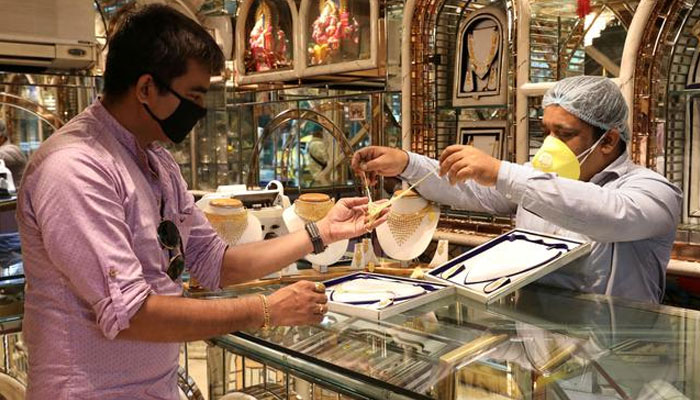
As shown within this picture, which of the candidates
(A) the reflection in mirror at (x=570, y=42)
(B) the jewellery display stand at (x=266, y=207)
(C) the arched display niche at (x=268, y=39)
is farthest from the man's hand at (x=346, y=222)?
(C) the arched display niche at (x=268, y=39)

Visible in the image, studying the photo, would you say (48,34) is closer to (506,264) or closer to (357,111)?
(357,111)

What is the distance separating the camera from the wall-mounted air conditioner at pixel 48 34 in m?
4.75

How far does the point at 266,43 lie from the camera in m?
5.03

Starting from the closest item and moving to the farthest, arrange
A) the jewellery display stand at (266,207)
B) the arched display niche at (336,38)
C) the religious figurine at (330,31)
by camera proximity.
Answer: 1. the jewellery display stand at (266,207)
2. the arched display niche at (336,38)
3. the religious figurine at (330,31)

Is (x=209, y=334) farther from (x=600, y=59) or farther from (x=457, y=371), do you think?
(x=600, y=59)

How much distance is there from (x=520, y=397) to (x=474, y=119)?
2.68m

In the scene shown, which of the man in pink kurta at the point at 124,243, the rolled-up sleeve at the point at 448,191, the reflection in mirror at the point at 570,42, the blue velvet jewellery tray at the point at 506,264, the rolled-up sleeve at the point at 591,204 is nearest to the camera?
the man in pink kurta at the point at 124,243

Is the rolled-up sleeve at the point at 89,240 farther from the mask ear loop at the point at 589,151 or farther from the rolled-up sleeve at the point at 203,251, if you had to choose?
the mask ear loop at the point at 589,151

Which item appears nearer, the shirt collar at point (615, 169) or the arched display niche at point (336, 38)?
the shirt collar at point (615, 169)

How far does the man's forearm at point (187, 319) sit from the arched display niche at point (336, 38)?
2.74 m

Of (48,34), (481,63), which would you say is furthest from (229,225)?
(48,34)

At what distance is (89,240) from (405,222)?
1120 mm

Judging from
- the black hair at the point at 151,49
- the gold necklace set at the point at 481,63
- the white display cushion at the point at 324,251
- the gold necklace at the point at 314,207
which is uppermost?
the gold necklace set at the point at 481,63

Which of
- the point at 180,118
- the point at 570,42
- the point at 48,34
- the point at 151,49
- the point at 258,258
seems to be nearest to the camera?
the point at 151,49
